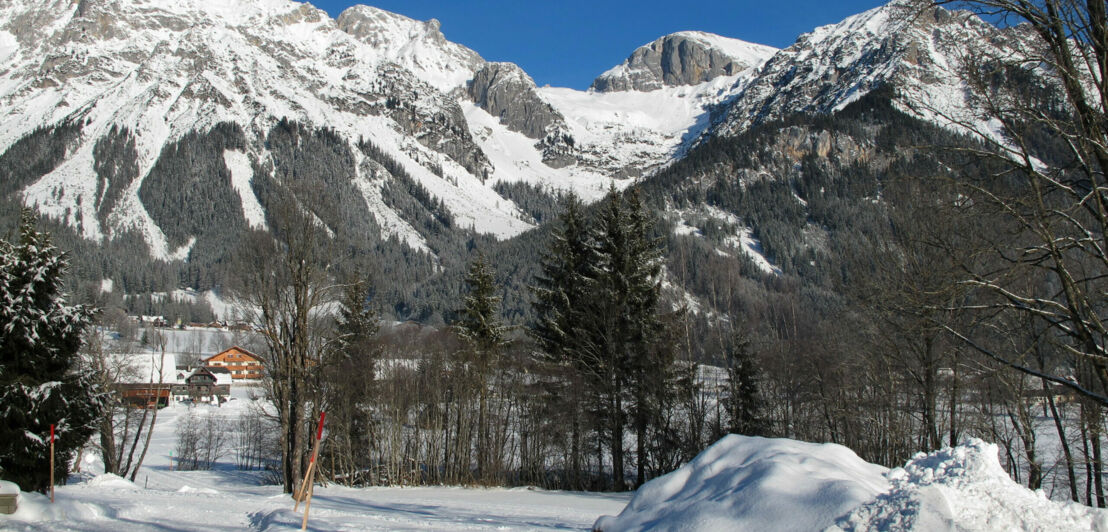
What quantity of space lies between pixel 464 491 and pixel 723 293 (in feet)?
39.3

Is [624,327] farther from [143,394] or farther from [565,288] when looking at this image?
[143,394]

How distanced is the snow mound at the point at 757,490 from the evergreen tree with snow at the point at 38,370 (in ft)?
53.9

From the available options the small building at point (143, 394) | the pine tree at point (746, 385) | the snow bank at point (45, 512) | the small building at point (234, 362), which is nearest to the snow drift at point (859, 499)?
the snow bank at point (45, 512)

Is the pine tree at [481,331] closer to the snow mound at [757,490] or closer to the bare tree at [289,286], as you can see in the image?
the bare tree at [289,286]

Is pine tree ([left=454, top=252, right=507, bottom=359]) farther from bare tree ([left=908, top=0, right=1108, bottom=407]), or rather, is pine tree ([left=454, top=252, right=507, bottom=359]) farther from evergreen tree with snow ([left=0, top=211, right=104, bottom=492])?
bare tree ([left=908, top=0, right=1108, bottom=407])

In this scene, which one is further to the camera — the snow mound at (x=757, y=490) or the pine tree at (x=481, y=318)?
the pine tree at (x=481, y=318)

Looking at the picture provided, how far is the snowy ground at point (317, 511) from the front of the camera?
11352 mm

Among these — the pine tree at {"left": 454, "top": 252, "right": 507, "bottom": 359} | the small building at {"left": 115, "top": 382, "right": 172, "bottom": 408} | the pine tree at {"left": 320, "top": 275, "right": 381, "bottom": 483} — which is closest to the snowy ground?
the pine tree at {"left": 320, "top": 275, "right": 381, "bottom": 483}

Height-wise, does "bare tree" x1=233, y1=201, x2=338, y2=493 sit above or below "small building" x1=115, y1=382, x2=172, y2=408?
above

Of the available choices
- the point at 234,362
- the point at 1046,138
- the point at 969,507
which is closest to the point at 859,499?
the point at 969,507

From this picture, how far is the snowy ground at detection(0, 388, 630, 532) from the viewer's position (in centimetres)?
1135

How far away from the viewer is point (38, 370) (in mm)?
16156

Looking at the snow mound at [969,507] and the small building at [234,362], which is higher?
the small building at [234,362]

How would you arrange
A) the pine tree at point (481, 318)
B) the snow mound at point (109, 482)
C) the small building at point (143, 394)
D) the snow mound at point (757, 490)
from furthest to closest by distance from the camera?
the small building at point (143, 394) < the pine tree at point (481, 318) < the snow mound at point (109, 482) < the snow mound at point (757, 490)
